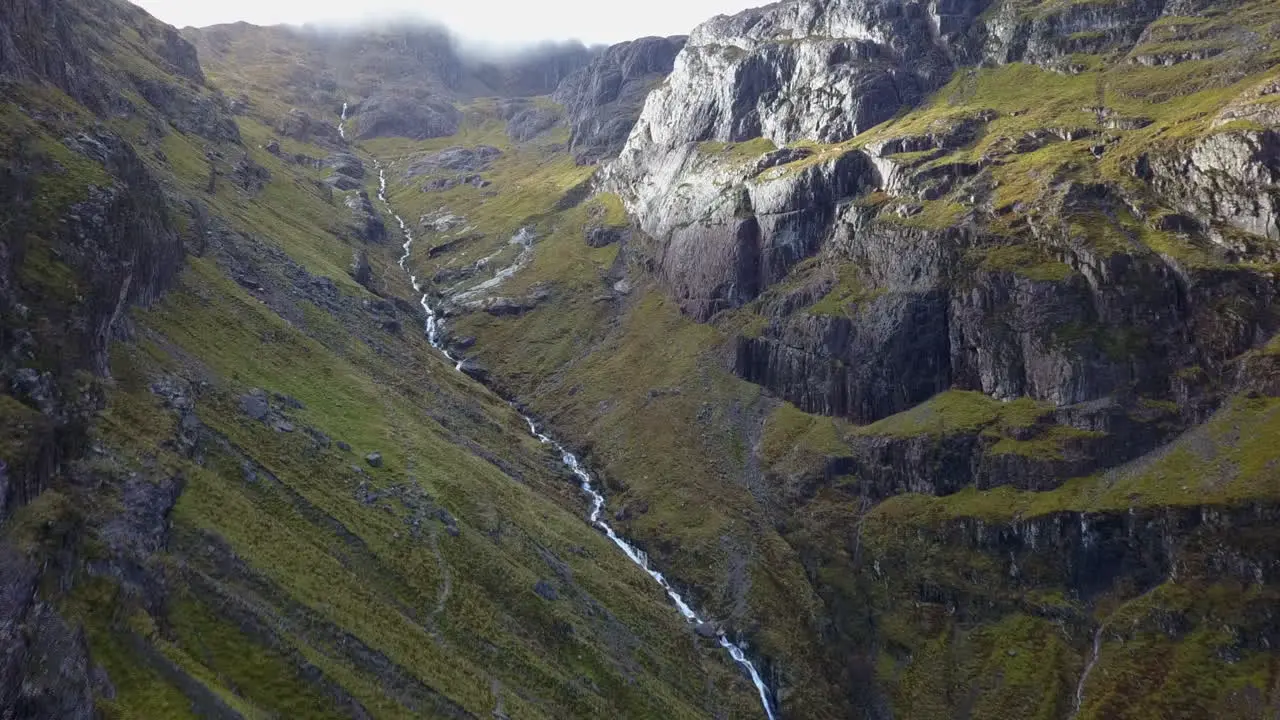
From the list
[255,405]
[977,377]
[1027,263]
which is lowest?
[255,405]

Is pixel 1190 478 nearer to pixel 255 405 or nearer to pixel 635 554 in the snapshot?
pixel 635 554

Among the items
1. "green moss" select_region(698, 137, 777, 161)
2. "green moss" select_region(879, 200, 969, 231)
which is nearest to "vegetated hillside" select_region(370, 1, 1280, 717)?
"green moss" select_region(879, 200, 969, 231)

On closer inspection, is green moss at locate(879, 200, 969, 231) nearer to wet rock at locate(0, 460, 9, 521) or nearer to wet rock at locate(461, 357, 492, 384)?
wet rock at locate(461, 357, 492, 384)

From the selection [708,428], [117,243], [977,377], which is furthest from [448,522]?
[977,377]

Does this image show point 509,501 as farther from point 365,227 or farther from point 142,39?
point 142,39

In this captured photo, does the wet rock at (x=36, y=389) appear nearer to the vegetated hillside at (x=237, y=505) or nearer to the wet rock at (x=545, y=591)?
the vegetated hillside at (x=237, y=505)

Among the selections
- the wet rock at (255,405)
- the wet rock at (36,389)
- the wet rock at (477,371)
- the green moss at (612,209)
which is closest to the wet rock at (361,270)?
the wet rock at (477,371)
